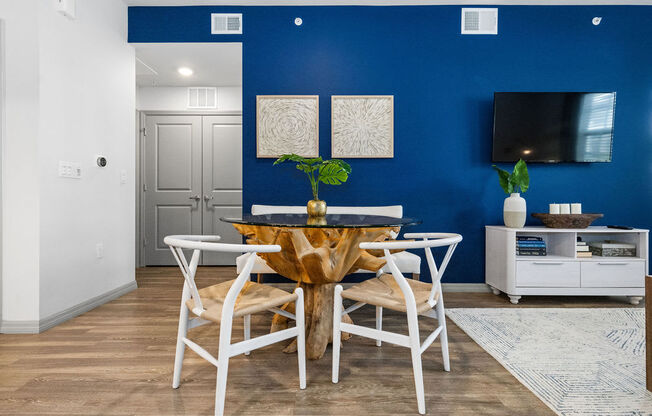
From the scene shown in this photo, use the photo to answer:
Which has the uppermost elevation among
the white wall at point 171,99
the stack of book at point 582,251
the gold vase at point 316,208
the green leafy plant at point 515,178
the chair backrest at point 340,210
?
the white wall at point 171,99

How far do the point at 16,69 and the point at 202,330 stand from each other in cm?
221

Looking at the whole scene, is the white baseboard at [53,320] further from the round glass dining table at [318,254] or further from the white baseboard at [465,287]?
the white baseboard at [465,287]

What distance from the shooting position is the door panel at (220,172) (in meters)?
4.80

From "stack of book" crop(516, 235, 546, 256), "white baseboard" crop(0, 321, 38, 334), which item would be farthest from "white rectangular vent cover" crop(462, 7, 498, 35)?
"white baseboard" crop(0, 321, 38, 334)

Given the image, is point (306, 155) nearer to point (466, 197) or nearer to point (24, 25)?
point (466, 197)

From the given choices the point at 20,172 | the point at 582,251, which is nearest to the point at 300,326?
the point at 20,172

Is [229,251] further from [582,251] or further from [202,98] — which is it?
[202,98]

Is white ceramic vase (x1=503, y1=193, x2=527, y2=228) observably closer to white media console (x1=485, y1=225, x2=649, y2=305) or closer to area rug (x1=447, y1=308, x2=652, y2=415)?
white media console (x1=485, y1=225, x2=649, y2=305)

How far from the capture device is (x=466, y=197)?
3572 mm

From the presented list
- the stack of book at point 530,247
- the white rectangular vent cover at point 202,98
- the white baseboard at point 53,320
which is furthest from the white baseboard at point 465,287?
the white rectangular vent cover at point 202,98

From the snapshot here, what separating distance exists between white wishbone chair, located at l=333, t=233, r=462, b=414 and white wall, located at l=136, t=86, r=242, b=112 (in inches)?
148

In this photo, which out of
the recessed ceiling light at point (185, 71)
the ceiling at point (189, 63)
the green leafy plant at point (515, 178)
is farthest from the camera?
the recessed ceiling light at point (185, 71)

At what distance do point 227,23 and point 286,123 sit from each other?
3.86ft

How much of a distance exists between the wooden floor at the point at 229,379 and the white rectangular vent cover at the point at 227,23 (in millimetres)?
2821
